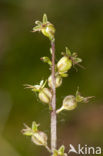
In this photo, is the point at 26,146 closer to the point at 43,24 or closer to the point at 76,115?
the point at 76,115

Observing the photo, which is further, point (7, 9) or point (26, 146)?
point (7, 9)

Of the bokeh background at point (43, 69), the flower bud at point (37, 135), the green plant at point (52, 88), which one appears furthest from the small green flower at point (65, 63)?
the bokeh background at point (43, 69)

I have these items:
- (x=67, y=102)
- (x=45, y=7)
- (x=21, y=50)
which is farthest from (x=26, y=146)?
(x=45, y=7)

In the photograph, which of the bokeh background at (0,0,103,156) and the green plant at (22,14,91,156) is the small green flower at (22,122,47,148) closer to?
the green plant at (22,14,91,156)

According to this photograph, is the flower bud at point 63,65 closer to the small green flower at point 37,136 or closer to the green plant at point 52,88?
the green plant at point 52,88

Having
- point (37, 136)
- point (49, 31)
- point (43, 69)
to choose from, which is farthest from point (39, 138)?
point (43, 69)

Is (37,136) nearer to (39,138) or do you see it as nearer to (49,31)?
(39,138)

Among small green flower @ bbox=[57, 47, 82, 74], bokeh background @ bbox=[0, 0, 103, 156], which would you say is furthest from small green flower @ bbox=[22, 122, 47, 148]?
bokeh background @ bbox=[0, 0, 103, 156]

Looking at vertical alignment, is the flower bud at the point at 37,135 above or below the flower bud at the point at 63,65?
below
